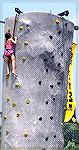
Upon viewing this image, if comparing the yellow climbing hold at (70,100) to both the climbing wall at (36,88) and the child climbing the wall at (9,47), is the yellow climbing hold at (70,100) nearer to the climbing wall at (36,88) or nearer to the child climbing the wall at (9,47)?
the climbing wall at (36,88)

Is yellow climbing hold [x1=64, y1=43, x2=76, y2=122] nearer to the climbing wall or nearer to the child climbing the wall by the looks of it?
the climbing wall

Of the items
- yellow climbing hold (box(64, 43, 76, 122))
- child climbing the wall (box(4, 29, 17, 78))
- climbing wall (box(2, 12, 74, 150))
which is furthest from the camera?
yellow climbing hold (box(64, 43, 76, 122))

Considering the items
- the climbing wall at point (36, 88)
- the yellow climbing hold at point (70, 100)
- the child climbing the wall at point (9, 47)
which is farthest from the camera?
the yellow climbing hold at point (70, 100)

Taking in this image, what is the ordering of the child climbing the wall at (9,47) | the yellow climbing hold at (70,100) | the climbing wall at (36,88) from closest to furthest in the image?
the climbing wall at (36,88), the child climbing the wall at (9,47), the yellow climbing hold at (70,100)

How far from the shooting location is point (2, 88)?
1020 cm

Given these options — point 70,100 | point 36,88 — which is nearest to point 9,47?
point 36,88

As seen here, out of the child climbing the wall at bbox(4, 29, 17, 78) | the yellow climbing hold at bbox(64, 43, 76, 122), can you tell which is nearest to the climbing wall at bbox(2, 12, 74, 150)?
the child climbing the wall at bbox(4, 29, 17, 78)

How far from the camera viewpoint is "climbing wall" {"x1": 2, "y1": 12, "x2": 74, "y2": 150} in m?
9.66

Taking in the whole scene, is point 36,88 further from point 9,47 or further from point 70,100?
point 70,100

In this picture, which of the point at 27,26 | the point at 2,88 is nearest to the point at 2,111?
the point at 2,88

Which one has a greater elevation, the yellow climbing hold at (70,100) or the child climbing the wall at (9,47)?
the child climbing the wall at (9,47)

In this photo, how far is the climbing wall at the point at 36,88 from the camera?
9.66m

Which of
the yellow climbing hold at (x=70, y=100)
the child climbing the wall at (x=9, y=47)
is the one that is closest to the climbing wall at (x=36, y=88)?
the child climbing the wall at (x=9, y=47)

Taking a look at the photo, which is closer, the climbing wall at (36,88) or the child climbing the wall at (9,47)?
the climbing wall at (36,88)
